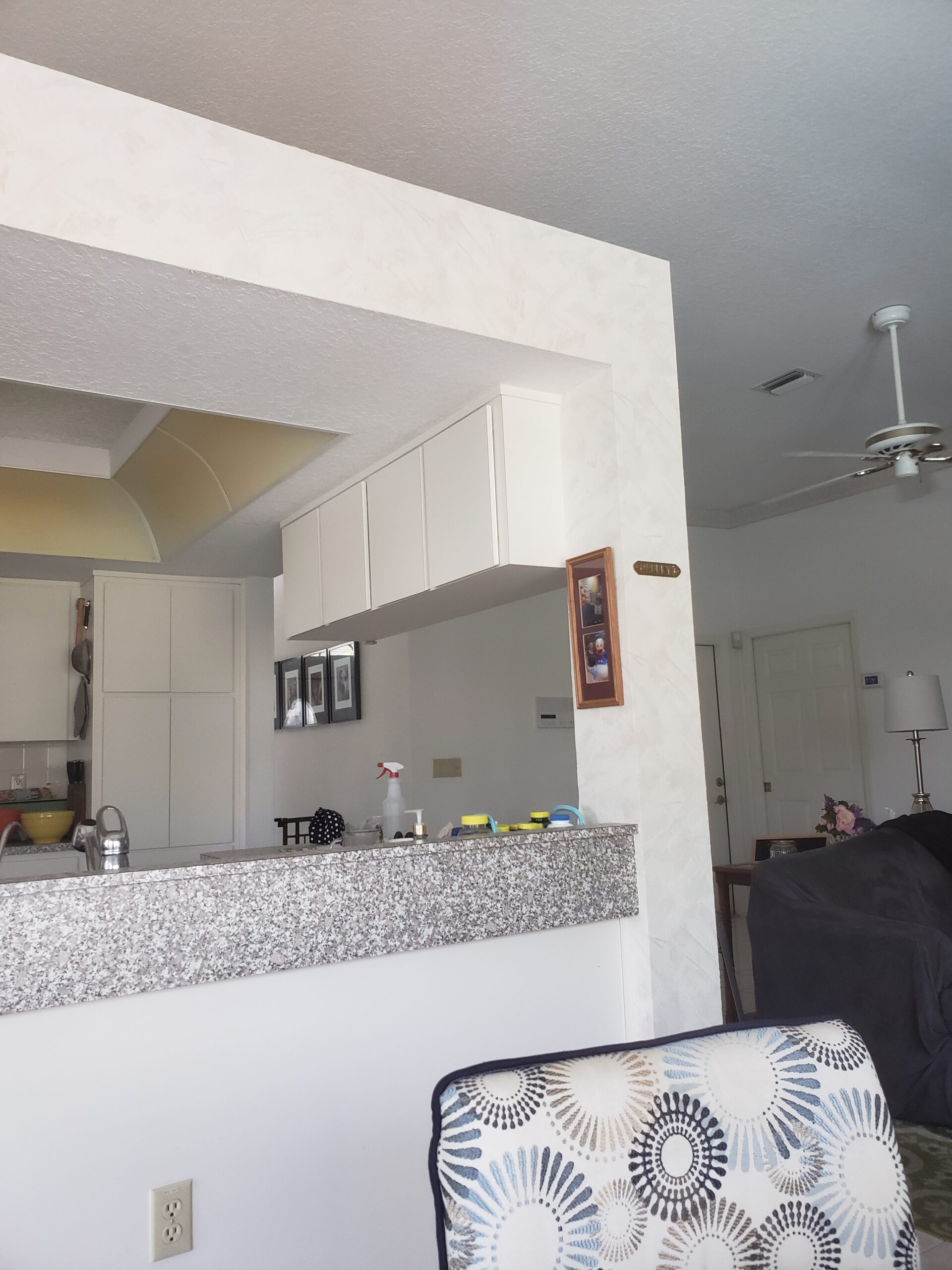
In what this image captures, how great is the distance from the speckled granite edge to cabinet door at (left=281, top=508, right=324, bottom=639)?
1640 mm

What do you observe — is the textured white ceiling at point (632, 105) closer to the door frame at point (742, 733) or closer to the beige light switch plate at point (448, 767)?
the beige light switch plate at point (448, 767)

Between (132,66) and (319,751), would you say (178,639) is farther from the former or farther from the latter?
(132,66)

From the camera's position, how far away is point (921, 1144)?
2.78m

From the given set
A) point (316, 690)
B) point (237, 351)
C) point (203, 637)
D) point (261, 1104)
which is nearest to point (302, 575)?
point (203, 637)

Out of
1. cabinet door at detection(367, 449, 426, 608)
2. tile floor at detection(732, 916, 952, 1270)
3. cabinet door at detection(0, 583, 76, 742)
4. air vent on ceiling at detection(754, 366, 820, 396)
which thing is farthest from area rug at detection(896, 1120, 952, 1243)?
cabinet door at detection(0, 583, 76, 742)

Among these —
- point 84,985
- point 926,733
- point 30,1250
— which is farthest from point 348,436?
point 926,733

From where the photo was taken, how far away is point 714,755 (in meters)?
7.15

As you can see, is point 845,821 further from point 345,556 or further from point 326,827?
point 345,556

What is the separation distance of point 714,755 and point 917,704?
2005 mm

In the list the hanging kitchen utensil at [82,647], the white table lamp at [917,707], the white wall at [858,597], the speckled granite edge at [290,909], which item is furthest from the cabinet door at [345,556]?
the white wall at [858,597]

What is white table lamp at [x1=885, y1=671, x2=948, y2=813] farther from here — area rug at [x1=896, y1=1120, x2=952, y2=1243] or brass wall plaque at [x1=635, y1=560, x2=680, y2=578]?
brass wall plaque at [x1=635, y1=560, x2=680, y2=578]

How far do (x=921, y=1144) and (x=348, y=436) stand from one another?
263 centimetres

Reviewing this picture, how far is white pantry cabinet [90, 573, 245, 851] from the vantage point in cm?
461

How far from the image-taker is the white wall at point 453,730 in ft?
16.9
